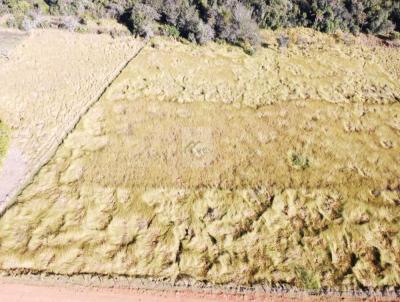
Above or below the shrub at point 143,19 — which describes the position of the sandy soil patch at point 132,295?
below

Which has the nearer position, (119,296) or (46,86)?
(119,296)

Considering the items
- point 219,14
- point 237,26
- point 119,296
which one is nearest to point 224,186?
point 119,296

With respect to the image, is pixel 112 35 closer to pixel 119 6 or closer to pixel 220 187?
pixel 119 6

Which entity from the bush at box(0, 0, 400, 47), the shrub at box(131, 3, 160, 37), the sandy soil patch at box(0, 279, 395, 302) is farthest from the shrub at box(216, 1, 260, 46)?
the sandy soil patch at box(0, 279, 395, 302)

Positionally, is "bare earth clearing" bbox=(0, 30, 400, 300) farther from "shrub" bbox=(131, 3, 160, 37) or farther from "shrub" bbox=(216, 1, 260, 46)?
"shrub" bbox=(131, 3, 160, 37)

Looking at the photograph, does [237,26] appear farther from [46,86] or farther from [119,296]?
[119,296]

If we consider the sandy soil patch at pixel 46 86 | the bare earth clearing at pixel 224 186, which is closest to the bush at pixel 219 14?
the sandy soil patch at pixel 46 86

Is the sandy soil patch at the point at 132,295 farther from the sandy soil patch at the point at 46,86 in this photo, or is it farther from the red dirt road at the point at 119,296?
the sandy soil patch at the point at 46,86

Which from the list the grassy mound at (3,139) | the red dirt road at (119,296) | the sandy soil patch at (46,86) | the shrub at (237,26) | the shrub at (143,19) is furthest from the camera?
the shrub at (143,19)
